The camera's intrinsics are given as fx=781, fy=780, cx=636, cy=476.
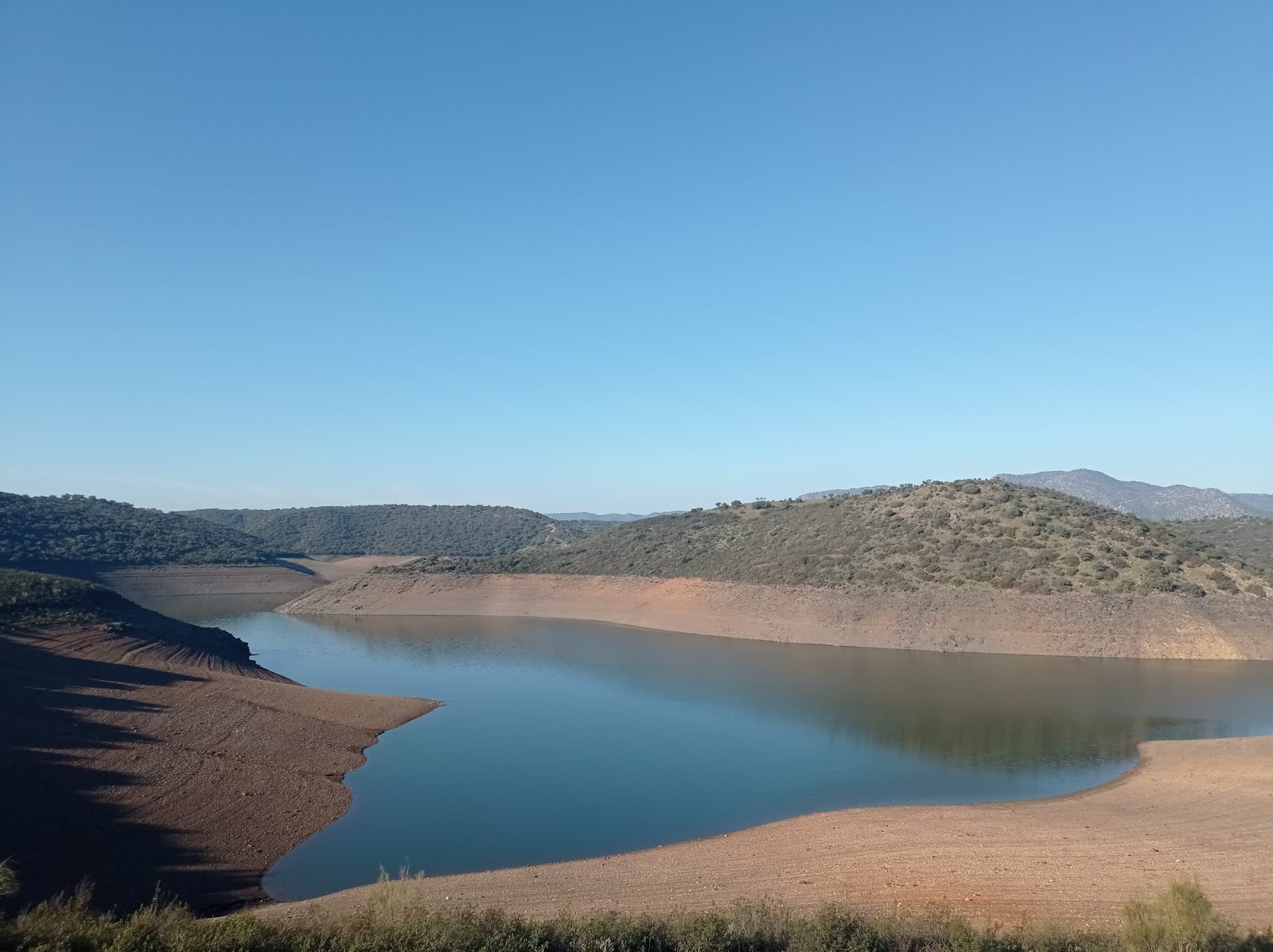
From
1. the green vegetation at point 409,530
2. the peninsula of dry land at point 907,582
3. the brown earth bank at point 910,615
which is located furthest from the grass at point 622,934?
the green vegetation at point 409,530

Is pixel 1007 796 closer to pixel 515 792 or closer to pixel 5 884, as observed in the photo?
pixel 515 792

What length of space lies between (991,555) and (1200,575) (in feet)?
34.1

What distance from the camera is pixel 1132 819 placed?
17109 mm

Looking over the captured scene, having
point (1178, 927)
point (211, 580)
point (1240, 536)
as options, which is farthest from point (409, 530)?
point (1178, 927)

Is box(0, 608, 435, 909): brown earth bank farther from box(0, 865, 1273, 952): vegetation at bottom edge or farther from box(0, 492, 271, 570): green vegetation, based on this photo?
box(0, 492, 271, 570): green vegetation

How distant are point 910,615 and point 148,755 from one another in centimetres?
3636

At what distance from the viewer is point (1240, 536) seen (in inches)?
2744

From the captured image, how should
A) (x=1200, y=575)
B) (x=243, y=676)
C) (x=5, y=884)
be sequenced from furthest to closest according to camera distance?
(x=1200, y=575) → (x=243, y=676) → (x=5, y=884)

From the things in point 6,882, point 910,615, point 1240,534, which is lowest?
point 6,882

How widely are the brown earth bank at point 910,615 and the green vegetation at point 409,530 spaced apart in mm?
52674

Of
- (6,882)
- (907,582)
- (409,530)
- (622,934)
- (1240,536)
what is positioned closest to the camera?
(622,934)

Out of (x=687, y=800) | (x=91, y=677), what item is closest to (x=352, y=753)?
(x=91, y=677)

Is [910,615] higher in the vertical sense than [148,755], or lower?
higher

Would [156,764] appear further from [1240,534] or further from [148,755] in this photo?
→ [1240,534]
